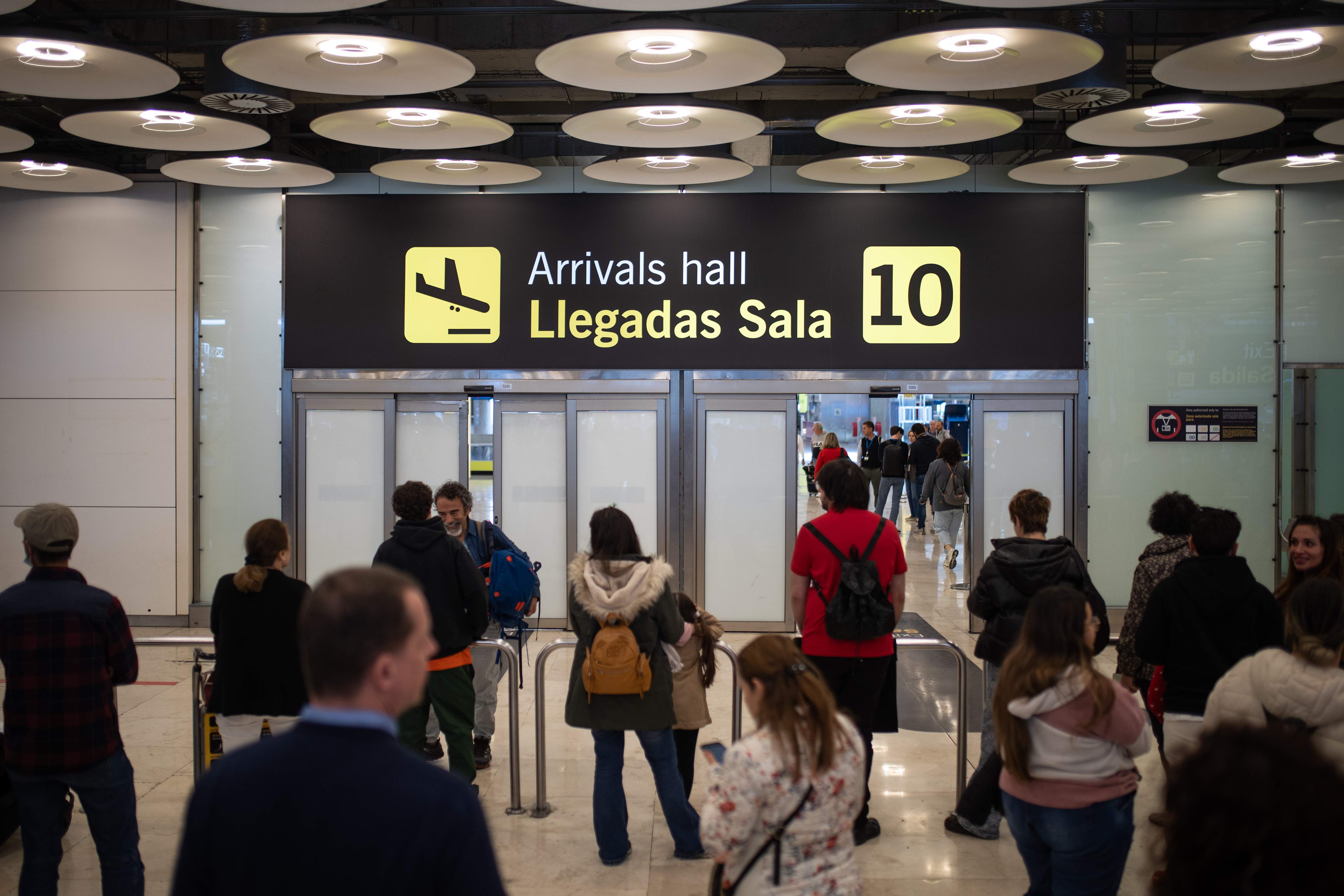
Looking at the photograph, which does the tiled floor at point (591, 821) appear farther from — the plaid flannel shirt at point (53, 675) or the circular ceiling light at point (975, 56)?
the circular ceiling light at point (975, 56)

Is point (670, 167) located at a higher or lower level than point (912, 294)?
higher

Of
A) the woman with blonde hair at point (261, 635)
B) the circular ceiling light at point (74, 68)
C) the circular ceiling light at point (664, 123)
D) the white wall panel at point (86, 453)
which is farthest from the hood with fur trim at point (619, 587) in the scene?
the white wall panel at point (86, 453)

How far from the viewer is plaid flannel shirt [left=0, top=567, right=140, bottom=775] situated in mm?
3514

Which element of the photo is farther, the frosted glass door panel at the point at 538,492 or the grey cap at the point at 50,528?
the frosted glass door panel at the point at 538,492

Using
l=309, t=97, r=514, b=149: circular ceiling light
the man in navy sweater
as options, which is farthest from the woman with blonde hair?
l=309, t=97, r=514, b=149: circular ceiling light

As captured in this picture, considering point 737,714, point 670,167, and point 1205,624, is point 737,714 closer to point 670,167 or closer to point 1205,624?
point 1205,624

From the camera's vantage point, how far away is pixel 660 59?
230 inches

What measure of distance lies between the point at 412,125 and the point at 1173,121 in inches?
204

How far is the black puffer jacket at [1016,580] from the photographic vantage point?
4406 millimetres

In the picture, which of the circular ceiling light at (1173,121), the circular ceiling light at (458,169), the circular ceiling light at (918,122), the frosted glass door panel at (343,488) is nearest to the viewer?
the circular ceiling light at (1173,121)

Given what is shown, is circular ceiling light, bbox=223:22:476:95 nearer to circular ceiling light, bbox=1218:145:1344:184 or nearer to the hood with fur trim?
the hood with fur trim

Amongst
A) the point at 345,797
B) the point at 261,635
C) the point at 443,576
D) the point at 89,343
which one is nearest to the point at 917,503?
the point at 89,343

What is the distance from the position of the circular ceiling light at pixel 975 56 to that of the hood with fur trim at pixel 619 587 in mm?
3177

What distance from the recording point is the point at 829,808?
258 cm
